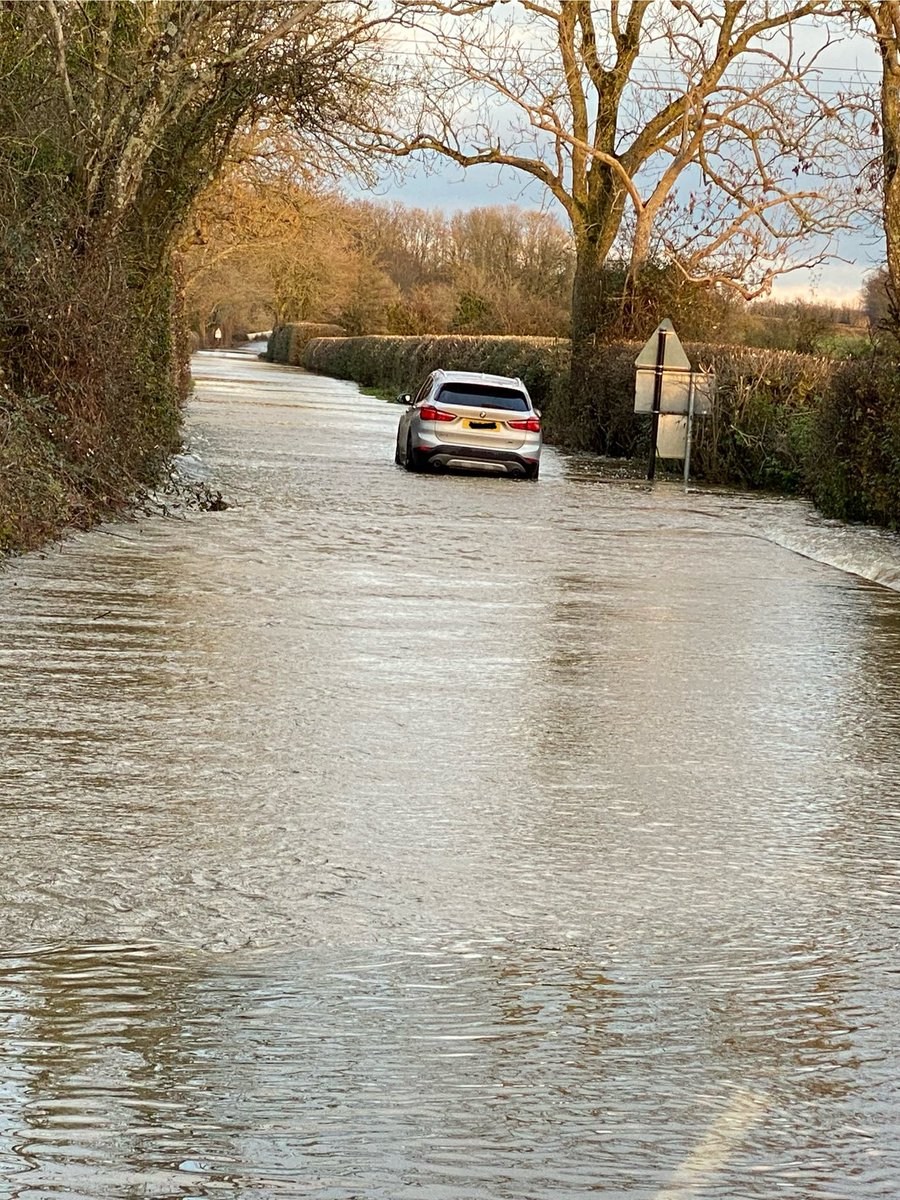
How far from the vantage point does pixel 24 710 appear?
8773mm

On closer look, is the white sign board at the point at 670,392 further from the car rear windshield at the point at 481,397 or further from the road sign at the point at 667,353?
the car rear windshield at the point at 481,397

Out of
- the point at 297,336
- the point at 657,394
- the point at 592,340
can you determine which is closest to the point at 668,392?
the point at 657,394

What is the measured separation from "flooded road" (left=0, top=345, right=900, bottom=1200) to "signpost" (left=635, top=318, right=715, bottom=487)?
51.4 ft

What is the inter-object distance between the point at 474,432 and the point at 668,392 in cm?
352

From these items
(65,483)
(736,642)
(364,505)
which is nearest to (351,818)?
(736,642)

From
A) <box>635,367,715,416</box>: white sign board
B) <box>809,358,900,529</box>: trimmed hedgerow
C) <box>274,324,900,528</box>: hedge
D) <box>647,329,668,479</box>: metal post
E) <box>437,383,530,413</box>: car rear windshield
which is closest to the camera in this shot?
<box>809,358,900,529</box>: trimmed hedgerow

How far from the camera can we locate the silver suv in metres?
27.6

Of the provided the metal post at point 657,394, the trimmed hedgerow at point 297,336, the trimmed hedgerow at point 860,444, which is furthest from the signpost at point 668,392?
the trimmed hedgerow at point 297,336

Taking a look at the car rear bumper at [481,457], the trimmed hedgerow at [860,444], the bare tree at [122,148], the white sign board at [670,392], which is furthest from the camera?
the white sign board at [670,392]

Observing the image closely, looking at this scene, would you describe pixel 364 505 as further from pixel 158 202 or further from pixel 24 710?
pixel 24 710

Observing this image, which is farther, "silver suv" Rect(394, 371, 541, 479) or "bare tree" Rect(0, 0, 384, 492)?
"silver suv" Rect(394, 371, 541, 479)

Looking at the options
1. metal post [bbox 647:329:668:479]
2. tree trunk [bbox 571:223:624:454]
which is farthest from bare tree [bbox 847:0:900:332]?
tree trunk [bbox 571:223:624:454]

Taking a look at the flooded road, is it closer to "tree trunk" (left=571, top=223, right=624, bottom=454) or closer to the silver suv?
the silver suv

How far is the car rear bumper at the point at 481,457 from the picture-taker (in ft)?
90.4
